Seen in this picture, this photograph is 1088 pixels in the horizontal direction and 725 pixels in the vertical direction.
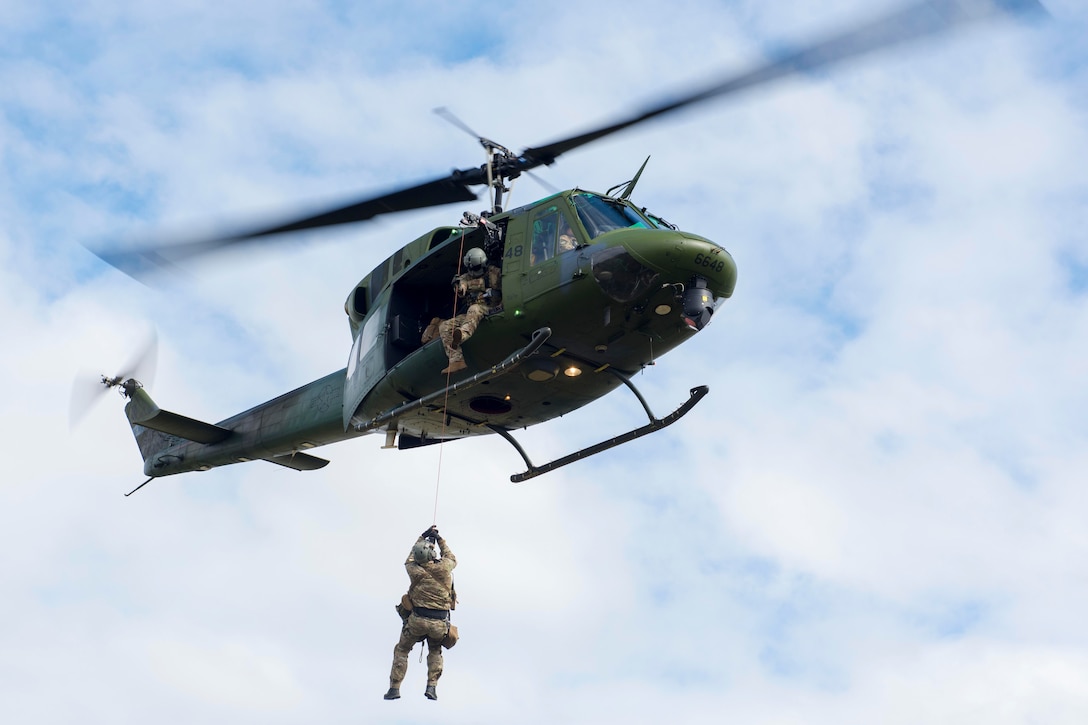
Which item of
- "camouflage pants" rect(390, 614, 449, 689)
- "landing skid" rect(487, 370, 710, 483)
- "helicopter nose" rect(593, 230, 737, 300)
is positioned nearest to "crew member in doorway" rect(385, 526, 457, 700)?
"camouflage pants" rect(390, 614, 449, 689)

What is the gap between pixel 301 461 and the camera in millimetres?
22047

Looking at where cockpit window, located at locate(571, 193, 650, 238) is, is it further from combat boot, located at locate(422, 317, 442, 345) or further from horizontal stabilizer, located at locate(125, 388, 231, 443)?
horizontal stabilizer, located at locate(125, 388, 231, 443)

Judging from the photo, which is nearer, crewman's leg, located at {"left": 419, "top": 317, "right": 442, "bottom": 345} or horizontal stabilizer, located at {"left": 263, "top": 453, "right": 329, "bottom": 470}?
crewman's leg, located at {"left": 419, "top": 317, "right": 442, "bottom": 345}

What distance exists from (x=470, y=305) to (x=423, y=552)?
13.4 ft

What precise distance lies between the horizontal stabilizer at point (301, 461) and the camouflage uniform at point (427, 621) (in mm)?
5366

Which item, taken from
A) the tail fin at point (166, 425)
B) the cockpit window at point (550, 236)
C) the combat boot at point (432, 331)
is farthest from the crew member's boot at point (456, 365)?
the tail fin at point (166, 425)

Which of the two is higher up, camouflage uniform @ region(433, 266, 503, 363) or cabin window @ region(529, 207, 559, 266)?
cabin window @ region(529, 207, 559, 266)

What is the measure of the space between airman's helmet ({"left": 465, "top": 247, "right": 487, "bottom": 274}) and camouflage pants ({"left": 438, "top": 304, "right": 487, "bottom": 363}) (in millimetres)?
534

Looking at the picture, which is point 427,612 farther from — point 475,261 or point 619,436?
point 475,261

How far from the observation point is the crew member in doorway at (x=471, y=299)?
608 inches

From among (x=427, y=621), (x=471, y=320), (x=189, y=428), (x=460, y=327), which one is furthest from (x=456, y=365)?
(x=189, y=428)

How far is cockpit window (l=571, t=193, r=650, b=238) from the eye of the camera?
49.6 ft

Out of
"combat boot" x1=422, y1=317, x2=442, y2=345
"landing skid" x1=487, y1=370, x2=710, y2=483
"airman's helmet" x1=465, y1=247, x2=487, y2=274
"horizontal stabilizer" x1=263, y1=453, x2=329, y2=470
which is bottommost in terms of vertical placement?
"landing skid" x1=487, y1=370, x2=710, y2=483

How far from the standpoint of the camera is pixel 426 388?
16.4 m
